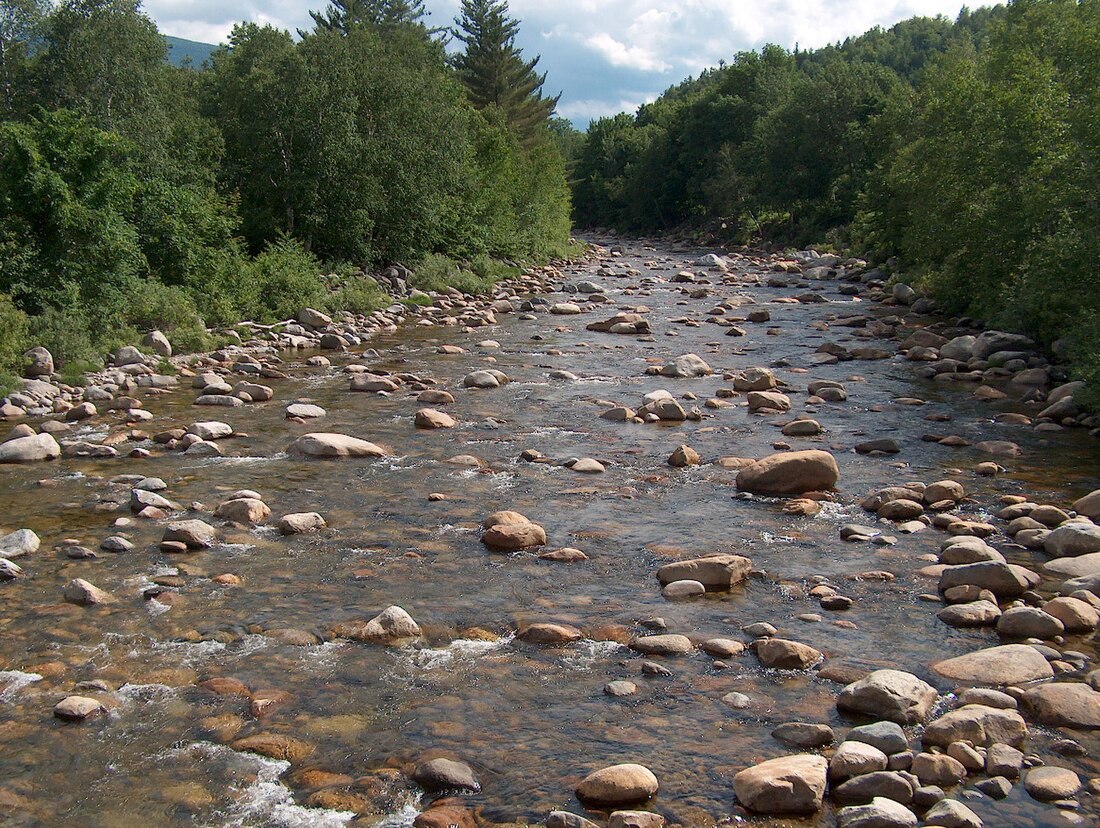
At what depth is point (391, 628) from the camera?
25.5 ft

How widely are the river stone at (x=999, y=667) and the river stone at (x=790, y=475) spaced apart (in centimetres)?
457

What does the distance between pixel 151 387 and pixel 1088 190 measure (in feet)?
57.7

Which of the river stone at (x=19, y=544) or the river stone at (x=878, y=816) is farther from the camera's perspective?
the river stone at (x=19, y=544)

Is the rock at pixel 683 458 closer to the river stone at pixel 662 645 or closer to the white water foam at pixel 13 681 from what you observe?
the river stone at pixel 662 645

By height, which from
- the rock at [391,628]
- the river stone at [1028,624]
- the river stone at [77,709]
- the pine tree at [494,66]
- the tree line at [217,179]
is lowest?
the river stone at [77,709]

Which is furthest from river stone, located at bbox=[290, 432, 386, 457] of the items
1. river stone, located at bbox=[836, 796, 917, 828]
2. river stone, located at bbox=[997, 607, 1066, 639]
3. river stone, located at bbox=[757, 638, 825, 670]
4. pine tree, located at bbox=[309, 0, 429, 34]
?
pine tree, located at bbox=[309, 0, 429, 34]

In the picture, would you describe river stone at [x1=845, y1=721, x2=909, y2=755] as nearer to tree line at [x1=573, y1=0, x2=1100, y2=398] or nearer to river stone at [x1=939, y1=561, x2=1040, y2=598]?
river stone at [x1=939, y1=561, x2=1040, y2=598]

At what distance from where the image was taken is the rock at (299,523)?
33.5 ft

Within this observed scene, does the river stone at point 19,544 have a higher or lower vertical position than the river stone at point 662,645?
lower

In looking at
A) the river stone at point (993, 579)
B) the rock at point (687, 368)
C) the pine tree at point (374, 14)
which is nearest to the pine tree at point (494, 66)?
the pine tree at point (374, 14)

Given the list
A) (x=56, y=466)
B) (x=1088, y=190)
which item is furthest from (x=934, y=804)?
(x=1088, y=190)

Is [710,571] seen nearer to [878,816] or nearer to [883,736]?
[883,736]

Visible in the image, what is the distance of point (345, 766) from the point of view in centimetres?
595

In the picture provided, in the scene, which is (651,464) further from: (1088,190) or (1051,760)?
(1088,190)
